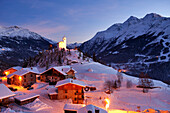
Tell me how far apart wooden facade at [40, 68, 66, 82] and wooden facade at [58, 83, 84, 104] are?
54.3 ft

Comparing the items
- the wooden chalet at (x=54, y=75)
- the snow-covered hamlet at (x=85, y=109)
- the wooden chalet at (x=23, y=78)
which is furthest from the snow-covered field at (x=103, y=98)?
the snow-covered hamlet at (x=85, y=109)

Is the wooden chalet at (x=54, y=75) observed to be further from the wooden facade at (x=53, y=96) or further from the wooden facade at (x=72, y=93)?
the wooden facade at (x=53, y=96)

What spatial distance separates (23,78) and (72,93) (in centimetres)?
2243

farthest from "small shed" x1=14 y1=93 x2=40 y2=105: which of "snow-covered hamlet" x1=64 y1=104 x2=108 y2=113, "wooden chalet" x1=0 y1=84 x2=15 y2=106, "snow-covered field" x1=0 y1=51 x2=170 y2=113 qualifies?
"snow-covered hamlet" x1=64 y1=104 x2=108 y2=113

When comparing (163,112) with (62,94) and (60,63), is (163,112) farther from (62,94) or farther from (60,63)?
(60,63)

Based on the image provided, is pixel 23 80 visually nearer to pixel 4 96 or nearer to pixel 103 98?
pixel 4 96

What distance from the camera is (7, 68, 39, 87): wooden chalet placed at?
44.8 meters

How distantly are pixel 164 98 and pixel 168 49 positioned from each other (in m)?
174

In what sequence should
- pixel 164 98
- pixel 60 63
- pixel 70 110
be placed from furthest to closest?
pixel 60 63, pixel 164 98, pixel 70 110

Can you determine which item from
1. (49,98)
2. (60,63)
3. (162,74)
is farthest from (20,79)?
(162,74)

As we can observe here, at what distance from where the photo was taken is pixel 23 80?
148 feet

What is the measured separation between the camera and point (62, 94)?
32.5 meters

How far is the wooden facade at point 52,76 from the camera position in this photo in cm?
4900

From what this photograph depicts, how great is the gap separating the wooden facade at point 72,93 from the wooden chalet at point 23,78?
1874 cm
